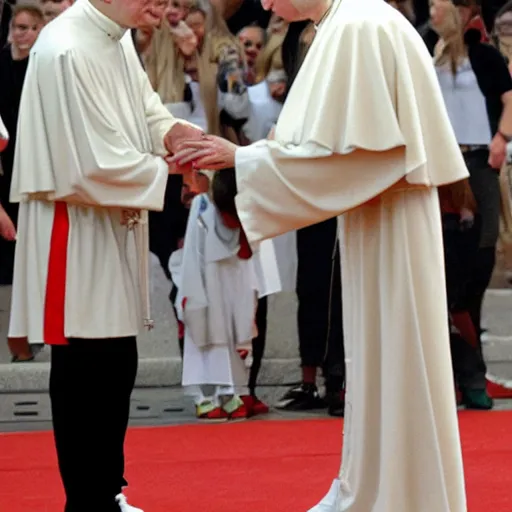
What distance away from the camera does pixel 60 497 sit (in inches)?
199

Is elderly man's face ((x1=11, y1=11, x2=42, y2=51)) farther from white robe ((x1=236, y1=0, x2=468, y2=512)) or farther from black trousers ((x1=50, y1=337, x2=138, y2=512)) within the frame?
white robe ((x1=236, y1=0, x2=468, y2=512))

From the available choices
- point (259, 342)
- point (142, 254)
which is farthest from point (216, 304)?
point (142, 254)

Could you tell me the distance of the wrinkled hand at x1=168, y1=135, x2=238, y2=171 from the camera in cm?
398

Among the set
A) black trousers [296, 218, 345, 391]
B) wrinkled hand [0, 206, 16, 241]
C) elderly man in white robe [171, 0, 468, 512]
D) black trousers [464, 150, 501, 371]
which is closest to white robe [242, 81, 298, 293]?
black trousers [296, 218, 345, 391]

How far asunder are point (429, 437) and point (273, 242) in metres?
3.82

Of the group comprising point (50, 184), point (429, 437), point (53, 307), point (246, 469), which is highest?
point (50, 184)

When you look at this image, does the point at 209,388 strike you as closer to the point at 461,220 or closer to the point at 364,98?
the point at 461,220

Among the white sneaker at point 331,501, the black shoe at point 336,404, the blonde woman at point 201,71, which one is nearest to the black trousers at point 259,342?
the black shoe at point 336,404

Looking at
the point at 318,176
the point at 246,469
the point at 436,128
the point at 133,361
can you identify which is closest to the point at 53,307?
the point at 133,361

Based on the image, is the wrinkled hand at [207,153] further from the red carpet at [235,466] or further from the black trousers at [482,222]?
the black trousers at [482,222]

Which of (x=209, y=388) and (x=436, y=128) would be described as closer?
(x=436, y=128)

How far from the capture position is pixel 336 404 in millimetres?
7008

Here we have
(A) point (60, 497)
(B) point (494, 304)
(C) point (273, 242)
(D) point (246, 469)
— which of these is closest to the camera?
(A) point (60, 497)

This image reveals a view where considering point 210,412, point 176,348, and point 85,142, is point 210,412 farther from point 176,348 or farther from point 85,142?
point 85,142
